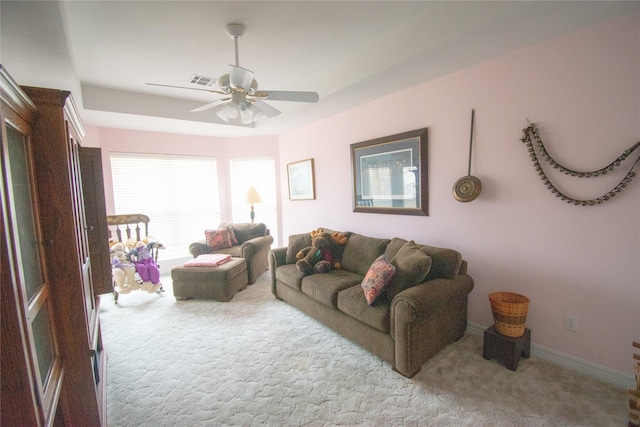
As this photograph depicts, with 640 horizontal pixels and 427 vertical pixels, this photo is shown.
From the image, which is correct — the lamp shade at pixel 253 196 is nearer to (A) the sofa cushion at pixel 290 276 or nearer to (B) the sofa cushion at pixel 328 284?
(A) the sofa cushion at pixel 290 276

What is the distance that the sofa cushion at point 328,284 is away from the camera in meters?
2.55

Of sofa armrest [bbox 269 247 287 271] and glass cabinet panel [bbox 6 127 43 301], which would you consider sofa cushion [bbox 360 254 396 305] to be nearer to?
sofa armrest [bbox 269 247 287 271]

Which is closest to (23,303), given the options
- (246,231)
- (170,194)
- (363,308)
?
(363,308)

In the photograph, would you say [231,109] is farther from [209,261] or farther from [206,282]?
[206,282]

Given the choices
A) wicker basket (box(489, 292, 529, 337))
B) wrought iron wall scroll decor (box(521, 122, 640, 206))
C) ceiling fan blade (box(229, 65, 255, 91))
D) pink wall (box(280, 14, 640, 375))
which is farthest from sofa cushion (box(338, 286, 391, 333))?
ceiling fan blade (box(229, 65, 255, 91))

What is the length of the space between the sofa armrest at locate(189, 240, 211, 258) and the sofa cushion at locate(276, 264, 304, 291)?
146 cm

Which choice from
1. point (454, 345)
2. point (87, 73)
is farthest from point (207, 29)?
point (454, 345)

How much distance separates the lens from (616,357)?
1.89 metres

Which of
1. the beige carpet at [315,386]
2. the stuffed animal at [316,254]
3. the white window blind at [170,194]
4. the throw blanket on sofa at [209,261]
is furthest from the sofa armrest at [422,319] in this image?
the white window blind at [170,194]

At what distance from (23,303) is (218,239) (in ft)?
11.6

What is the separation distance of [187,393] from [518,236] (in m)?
2.84

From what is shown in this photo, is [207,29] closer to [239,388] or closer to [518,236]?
[239,388]

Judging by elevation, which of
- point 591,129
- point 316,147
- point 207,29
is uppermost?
point 207,29

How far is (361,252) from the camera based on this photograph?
3055 mm
